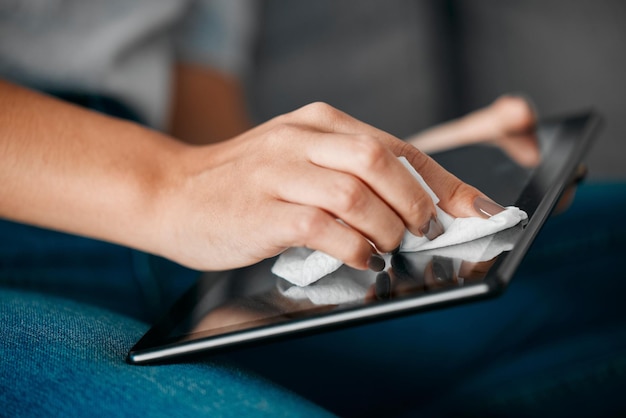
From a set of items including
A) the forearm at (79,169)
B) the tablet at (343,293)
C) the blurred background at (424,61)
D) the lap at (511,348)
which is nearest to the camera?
the tablet at (343,293)

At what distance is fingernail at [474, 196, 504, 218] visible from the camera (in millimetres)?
311

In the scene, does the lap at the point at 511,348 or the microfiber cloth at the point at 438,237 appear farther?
the lap at the point at 511,348

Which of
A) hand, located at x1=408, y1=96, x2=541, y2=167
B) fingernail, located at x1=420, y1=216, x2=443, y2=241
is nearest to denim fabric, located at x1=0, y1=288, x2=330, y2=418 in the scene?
fingernail, located at x1=420, y1=216, x2=443, y2=241

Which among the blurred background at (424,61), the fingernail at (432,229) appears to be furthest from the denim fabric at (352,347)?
the blurred background at (424,61)

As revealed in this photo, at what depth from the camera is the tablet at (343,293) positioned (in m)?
0.25

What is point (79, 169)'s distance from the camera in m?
0.38

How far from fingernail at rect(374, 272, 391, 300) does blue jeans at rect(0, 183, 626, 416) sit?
66 millimetres

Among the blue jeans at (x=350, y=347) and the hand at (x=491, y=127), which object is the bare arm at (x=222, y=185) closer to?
the blue jeans at (x=350, y=347)

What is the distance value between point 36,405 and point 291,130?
0.58ft

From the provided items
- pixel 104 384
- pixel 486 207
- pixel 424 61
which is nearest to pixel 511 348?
pixel 486 207

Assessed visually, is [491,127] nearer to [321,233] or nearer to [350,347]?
[350,347]

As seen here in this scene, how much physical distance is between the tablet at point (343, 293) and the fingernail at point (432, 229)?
0.01 meters

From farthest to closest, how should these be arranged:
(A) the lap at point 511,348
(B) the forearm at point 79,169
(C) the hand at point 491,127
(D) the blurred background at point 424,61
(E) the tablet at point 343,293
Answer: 1. (D) the blurred background at point 424,61
2. (C) the hand at point 491,127
3. (A) the lap at point 511,348
4. (B) the forearm at point 79,169
5. (E) the tablet at point 343,293

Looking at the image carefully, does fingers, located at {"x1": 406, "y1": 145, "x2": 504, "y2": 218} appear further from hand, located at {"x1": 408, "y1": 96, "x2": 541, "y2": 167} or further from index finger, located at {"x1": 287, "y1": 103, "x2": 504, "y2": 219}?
hand, located at {"x1": 408, "y1": 96, "x2": 541, "y2": 167}
